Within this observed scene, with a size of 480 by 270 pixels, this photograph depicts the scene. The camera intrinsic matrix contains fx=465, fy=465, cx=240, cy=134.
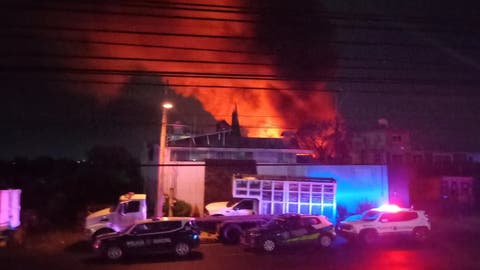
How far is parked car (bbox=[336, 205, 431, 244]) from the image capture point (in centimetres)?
1788

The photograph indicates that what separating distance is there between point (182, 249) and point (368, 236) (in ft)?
24.1

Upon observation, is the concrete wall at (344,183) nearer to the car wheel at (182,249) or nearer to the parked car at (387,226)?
the parked car at (387,226)

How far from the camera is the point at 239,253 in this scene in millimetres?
15781

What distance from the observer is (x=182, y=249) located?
1512 centimetres

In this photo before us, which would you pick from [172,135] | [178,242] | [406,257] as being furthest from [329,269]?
[172,135]

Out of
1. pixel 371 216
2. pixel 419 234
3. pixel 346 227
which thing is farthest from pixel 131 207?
pixel 419 234

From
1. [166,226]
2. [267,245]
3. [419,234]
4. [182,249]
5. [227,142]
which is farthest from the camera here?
[227,142]

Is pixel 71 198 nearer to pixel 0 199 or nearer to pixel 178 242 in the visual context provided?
pixel 0 199

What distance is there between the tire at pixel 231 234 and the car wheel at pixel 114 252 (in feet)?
15.4

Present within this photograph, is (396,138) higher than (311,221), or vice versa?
(396,138)

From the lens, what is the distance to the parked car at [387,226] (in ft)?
58.6

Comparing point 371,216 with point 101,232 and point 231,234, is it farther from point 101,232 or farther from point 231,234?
point 101,232

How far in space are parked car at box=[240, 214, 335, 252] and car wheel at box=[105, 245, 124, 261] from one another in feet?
14.5

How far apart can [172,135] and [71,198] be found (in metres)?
9.77
